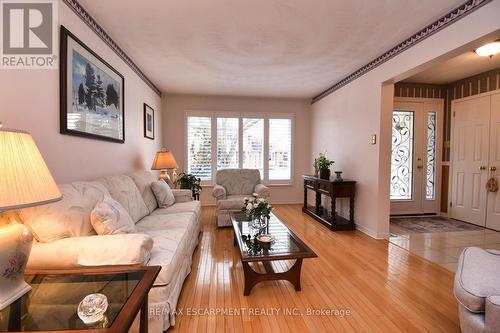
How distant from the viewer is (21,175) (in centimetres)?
98

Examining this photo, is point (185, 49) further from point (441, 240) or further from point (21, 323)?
point (441, 240)

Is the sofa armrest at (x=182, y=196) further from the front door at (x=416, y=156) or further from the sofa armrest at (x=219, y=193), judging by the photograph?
the front door at (x=416, y=156)

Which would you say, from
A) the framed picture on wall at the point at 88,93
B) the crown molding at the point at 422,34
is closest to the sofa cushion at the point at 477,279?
the crown molding at the point at 422,34

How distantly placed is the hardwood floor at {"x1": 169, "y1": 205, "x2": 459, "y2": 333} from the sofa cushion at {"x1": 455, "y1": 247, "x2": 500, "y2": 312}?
1.52ft

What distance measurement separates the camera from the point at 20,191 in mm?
962

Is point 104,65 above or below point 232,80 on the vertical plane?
below

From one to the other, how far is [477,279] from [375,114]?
2503mm

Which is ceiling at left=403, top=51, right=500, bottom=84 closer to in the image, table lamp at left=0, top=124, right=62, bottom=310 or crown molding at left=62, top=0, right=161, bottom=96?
crown molding at left=62, top=0, right=161, bottom=96

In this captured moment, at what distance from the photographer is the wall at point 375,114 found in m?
2.19

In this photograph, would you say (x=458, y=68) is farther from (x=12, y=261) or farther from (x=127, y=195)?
(x=12, y=261)

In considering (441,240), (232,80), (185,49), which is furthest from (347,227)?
(185,49)

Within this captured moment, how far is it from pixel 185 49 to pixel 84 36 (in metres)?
1.10

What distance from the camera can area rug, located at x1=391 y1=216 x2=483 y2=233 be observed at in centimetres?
391

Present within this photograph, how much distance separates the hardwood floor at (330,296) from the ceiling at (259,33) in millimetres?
2489
